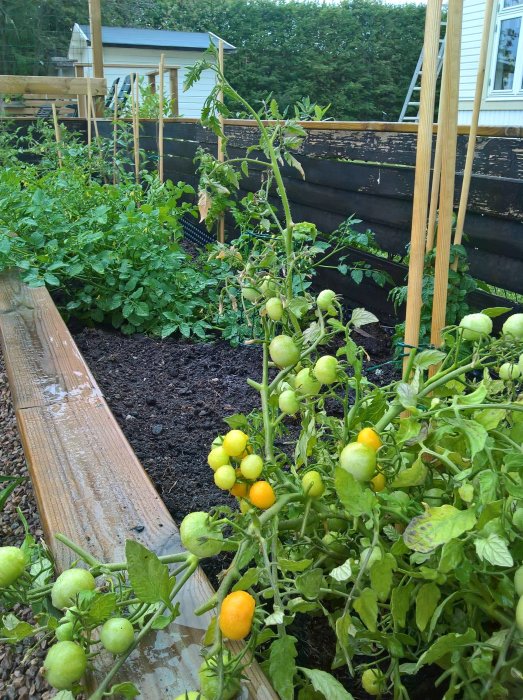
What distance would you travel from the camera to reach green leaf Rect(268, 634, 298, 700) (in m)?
0.70

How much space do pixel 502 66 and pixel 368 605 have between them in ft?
36.3

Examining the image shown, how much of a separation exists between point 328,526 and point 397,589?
0.20 meters

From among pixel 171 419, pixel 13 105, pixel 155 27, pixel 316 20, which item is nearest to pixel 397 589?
pixel 171 419

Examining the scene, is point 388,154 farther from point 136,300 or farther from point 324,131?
point 136,300

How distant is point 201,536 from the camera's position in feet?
2.43

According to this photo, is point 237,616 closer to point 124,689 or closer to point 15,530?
point 124,689

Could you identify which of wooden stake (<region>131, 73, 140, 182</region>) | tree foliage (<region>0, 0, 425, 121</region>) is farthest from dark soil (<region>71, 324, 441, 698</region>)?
tree foliage (<region>0, 0, 425, 121</region>)

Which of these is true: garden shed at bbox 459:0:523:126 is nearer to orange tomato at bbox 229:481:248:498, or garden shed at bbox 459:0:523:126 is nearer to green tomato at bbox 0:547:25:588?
orange tomato at bbox 229:481:248:498

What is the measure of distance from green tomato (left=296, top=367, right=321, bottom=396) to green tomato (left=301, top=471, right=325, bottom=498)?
0.15 meters

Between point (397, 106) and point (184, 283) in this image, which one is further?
point (397, 106)

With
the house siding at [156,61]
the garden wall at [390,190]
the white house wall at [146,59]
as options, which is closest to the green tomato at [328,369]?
the garden wall at [390,190]

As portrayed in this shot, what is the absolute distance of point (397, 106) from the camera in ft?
68.3

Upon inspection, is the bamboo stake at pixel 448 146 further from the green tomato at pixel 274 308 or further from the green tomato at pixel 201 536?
the green tomato at pixel 201 536

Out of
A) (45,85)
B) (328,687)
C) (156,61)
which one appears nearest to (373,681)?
(328,687)
